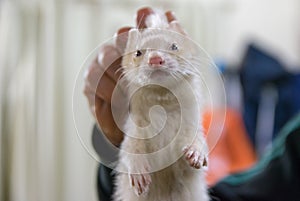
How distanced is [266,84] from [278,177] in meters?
1.12

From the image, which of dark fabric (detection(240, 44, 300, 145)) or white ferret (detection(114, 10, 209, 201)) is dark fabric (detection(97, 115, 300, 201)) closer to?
white ferret (detection(114, 10, 209, 201))

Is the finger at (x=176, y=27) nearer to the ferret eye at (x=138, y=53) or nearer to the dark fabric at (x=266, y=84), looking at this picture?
the ferret eye at (x=138, y=53)

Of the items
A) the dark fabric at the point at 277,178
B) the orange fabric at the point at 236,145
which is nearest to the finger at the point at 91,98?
the dark fabric at the point at 277,178

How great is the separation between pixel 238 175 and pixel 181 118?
0.50m

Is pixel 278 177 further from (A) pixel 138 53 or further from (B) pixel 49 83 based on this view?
(A) pixel 138 53

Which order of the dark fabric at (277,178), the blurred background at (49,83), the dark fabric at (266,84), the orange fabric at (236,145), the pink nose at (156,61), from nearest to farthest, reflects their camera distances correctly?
the pink nose at (156,61) < the blurred background at (49,83) < the dark fabric at (277,178) < the orange fabric at (236,145) < the dark fabric at (266,84)

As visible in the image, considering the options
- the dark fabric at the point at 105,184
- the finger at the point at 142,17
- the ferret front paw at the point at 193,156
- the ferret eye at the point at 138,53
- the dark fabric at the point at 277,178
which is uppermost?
the finger at the point at 142,17

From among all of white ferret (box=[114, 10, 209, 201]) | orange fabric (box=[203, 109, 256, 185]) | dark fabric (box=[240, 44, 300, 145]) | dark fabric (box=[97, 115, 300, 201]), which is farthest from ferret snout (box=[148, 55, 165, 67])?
Result: dark fabric (box=[240, 44, 300, 145])

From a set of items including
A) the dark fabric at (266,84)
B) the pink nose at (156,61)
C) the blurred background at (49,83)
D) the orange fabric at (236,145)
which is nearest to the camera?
the pink nose at (156,61)

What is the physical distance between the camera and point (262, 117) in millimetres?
1816

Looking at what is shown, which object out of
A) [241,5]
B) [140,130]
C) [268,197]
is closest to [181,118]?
[140,130]

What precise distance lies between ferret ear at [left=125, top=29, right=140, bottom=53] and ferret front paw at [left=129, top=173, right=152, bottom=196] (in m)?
0.08

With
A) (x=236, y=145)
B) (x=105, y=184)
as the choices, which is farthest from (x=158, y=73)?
(x=236, y=145)

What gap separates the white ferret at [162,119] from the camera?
26 cm
